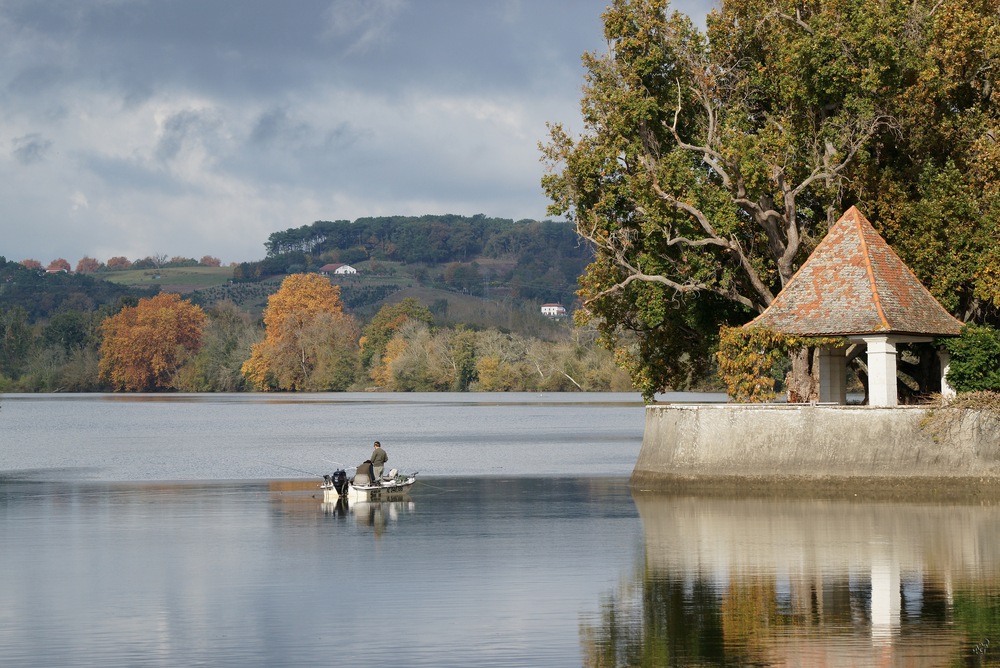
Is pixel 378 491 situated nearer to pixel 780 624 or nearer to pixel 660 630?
pixel 660 630

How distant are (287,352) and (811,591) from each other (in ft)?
427

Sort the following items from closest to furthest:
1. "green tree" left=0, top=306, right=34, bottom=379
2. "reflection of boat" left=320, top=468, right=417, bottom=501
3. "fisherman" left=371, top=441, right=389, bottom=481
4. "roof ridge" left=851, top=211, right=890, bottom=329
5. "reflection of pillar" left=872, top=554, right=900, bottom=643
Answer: "reflection of pillar" left=872, top=554, right=900, bottom=643, "roof ridge" left=851, top=211, right=890, bottom=329, "reflection of boat" left=320, top=468, right=417, bottom=501, "fisherman" left=371, top=441, right=389, bottom=481, "green tree" left=0, top=306, right=34, bottom=379

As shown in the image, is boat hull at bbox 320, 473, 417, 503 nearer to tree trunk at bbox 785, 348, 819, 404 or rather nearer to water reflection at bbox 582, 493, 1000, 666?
water reflection at bbox 582, 493, 1000, 666

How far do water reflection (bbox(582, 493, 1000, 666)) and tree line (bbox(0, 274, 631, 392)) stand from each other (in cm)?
8784

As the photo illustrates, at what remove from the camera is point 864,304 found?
32.6 m

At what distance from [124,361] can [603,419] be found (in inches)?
3648

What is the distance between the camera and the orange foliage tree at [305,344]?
14488 centimetres

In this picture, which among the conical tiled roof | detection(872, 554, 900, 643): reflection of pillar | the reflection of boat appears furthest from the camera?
the reflection of boat

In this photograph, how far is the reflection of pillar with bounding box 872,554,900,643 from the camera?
16.1m

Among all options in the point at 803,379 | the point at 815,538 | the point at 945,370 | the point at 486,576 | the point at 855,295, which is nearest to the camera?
the point at 486,576

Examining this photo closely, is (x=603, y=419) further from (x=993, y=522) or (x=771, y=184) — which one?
(x=993, y=522)

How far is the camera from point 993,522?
25828mm

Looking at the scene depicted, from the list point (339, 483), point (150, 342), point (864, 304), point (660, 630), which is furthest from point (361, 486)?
point (150, 342)

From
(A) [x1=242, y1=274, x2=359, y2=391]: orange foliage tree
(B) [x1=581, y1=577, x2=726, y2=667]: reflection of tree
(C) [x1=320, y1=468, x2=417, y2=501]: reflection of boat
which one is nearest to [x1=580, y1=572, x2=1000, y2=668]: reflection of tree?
(B) [x1=581, y1=577, x2=726, y2=667]: reflection of tree
